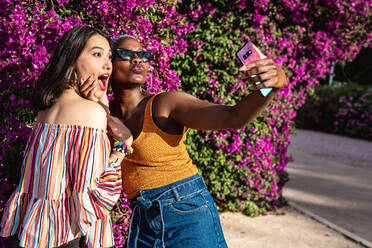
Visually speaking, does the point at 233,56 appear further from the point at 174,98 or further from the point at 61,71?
the point at 61,71

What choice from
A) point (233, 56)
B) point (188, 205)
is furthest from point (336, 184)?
point (188, 205)

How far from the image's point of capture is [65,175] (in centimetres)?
175

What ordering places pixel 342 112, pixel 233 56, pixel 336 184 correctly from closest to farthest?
pixel 233 56 < pixel 336 184 < pixel 342 112

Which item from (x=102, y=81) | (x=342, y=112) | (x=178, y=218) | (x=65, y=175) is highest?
(x=102, y=81)

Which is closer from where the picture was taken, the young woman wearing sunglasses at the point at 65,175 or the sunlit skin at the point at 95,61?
the young woman wearing sunglasses at the point at 65,175

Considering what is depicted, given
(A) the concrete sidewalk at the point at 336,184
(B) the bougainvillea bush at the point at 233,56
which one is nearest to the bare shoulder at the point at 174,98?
(B) the bougainvillea bush at the point at 233,56

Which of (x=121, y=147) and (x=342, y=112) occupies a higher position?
(x=121, y=147)

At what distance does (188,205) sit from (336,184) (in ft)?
21.4

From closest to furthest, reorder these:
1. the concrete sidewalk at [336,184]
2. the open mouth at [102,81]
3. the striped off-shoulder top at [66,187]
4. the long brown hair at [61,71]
A: the striped off-shoulder top at [66,187] < the long brown hair at [61,71] < the open mouth at [102,81] < the concrete sidewalk at [336,184]

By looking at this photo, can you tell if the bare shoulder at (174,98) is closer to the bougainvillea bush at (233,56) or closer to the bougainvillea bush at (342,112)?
the bougainvillea bush at (233,56)

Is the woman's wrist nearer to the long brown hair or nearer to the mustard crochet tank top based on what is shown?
the mustard crochet tank top

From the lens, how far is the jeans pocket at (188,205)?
1.93 m

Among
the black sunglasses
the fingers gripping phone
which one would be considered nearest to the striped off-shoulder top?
the black sunglasses

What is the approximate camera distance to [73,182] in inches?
68.4
